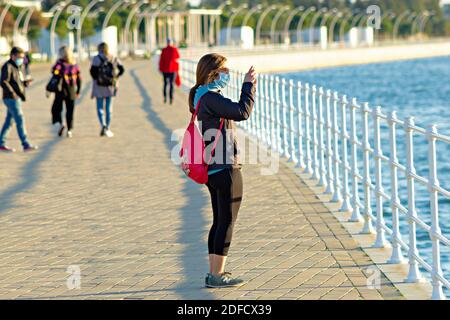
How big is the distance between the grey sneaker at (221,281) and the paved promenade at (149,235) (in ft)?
0.22

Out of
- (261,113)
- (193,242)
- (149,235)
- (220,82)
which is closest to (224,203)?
(220,82)

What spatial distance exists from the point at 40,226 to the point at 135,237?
1.20 meters

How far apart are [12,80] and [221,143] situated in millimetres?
10161

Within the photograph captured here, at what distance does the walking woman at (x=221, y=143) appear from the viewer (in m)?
7.51

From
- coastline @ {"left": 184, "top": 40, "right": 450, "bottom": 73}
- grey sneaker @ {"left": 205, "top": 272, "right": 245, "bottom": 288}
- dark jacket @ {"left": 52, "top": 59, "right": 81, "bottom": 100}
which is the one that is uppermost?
dark jacket @ {"left": 52, "top": 59, "right": 81, "bottom": 100}

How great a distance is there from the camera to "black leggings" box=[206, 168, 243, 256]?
7.67 m

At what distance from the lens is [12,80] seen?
679 inches

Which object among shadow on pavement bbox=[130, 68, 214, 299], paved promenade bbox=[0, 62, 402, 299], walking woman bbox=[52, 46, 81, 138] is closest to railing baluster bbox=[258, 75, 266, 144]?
paved promenade bbox=[0, 62, 402, 299]

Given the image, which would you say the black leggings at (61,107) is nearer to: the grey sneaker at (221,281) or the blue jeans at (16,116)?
the blue jeans at (16,116)

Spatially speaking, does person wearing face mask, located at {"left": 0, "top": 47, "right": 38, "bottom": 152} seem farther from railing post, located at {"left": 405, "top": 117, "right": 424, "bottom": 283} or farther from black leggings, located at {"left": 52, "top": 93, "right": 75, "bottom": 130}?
railing post, located at {"left": 405, "top": 117, "right": 424, "bottom": 283}

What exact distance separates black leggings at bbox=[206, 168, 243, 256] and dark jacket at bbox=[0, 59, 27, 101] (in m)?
9.88

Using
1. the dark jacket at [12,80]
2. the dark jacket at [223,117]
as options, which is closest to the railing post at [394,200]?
the dark jacket at [223,117]

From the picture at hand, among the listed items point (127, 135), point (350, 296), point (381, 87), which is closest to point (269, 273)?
point (350, 296)
